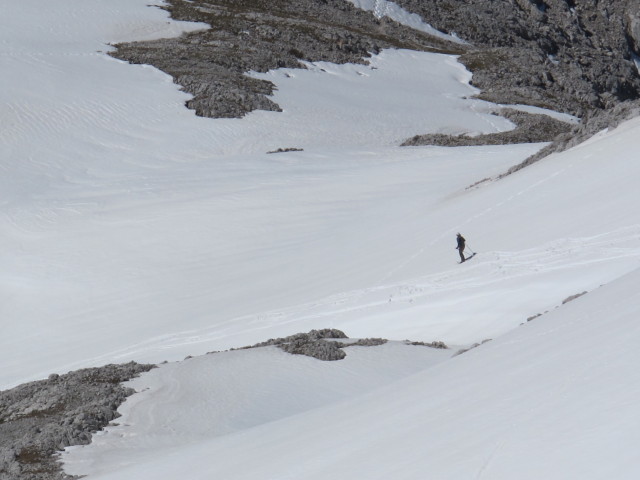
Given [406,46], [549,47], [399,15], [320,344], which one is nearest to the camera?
[320,344]

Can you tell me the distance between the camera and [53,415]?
1581cm

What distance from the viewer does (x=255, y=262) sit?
101 feet

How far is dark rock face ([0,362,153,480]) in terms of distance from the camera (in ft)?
44.4

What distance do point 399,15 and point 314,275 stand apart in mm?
57821

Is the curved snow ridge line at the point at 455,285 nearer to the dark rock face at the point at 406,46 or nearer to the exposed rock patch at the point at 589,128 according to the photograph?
the exposed rock patch at the point at 589,128

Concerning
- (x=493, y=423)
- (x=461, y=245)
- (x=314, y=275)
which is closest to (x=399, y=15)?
(x=314, y=275)

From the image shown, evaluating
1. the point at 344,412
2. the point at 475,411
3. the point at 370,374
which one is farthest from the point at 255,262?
the point at 475,411

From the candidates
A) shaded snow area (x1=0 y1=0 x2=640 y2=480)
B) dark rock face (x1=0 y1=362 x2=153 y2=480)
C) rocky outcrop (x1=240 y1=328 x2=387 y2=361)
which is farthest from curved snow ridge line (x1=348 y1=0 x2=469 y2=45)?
dark rock face (x1=0 y1=362 x2=153 y2=480)

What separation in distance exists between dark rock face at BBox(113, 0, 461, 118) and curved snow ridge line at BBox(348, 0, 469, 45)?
102 centimetres

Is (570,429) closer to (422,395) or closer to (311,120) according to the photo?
(422,395)

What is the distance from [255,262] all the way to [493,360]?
70.4 ft

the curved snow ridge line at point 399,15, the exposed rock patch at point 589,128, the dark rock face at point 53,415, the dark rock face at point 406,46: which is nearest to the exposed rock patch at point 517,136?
the dark rock face at point 406,46

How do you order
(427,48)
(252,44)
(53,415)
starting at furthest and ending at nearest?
(427,48)
(252,44)
(53,415)

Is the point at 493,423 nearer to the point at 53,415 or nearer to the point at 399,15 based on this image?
the point at 53,415
